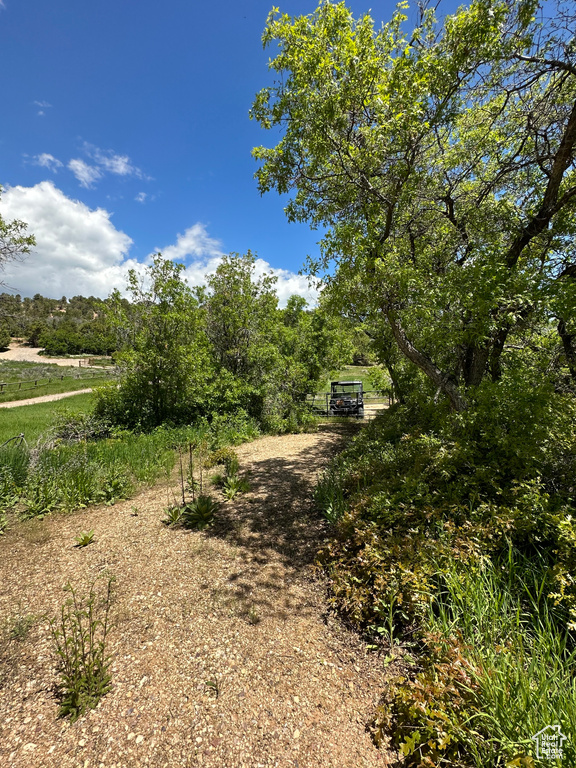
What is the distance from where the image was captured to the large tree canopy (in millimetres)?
3691

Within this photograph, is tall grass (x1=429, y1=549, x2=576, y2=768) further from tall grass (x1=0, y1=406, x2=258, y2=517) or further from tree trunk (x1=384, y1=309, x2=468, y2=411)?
tall grass (x1=0, y1=406, x2=258, y2=517)

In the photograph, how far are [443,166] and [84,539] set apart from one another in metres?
7.65

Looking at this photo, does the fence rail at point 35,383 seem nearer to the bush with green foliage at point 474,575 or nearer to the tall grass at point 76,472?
the tall grass at point 76,472

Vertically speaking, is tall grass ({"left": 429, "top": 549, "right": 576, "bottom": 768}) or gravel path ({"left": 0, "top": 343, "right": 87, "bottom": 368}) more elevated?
gravel path ({"left": 0, "top": 343, "right": 87, "bottom": 368})

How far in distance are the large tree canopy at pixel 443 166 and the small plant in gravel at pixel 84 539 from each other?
485cm

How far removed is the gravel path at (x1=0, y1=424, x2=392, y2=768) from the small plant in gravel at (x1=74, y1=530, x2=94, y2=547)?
0.08 meters

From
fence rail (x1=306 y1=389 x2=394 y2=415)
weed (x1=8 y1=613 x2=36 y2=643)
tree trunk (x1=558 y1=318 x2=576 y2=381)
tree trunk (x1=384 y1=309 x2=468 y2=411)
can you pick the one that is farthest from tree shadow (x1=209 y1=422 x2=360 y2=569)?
fence rail (x1=306 y1=389 x2=394 y2=415)

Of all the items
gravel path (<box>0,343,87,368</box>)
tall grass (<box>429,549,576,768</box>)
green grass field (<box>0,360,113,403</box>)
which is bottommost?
green grass field (<box>0,360,113,403</box>)

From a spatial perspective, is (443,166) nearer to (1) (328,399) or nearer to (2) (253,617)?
(2) (253,617)

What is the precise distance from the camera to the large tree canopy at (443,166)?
3.69m

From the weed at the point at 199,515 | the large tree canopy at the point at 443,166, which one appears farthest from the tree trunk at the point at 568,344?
the weed at the point at 199,515

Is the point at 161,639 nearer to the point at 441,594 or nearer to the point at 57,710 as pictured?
the point at 57,710

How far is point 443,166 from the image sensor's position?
17.3ft

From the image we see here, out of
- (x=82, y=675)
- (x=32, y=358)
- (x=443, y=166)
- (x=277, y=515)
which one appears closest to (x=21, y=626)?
(x=82, y=675)
